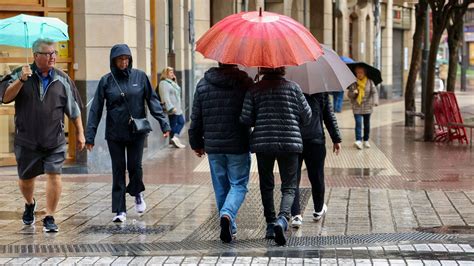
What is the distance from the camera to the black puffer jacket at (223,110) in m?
9.38

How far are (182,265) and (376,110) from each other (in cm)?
2728

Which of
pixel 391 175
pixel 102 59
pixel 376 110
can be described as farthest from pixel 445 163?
pixel 376 110

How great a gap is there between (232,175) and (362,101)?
1120 cm

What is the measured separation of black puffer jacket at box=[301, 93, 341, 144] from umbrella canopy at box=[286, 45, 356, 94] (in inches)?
6.3

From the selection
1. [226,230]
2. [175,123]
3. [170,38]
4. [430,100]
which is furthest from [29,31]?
[430,100]

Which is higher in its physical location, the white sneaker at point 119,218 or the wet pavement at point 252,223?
the white sneaker at point 119,218

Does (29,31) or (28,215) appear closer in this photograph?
(29,31)

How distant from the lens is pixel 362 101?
20.4 meters

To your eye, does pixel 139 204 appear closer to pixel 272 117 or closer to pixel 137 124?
pixel 137 124

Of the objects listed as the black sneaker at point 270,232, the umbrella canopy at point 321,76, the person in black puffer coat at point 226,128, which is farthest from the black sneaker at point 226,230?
the umbrella canopy at point 321,76

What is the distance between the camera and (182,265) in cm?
848

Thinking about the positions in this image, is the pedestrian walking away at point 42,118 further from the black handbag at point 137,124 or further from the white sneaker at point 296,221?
the white sneaker at point 296,221

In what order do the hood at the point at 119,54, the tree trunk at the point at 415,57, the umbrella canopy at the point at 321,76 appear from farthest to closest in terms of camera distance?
the tree trunk at the point at 415,57, the hood at the point at 119,54, the umbrella canopy at the point at 321,76

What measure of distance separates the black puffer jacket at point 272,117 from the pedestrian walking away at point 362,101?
1083 cm
